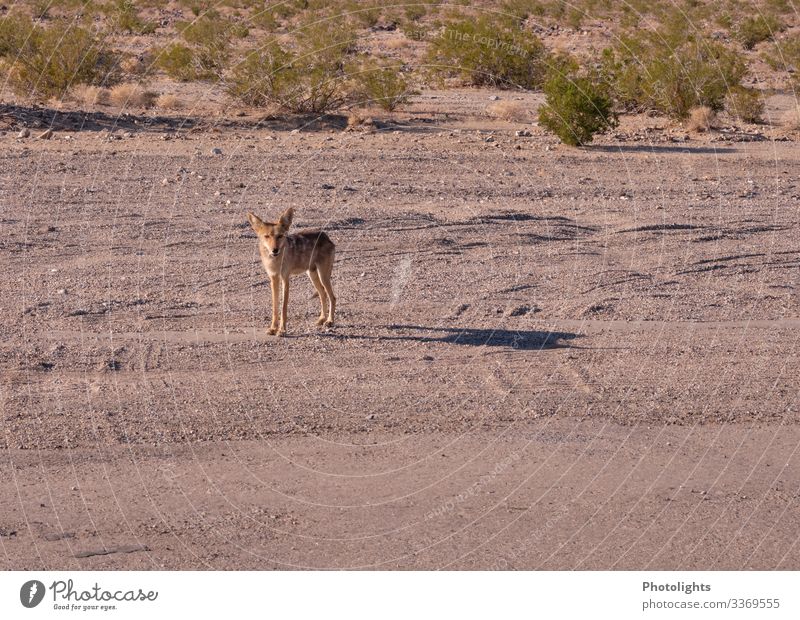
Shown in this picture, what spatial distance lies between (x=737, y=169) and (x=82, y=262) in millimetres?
13484

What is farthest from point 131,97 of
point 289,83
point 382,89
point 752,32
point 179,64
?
point 752,32

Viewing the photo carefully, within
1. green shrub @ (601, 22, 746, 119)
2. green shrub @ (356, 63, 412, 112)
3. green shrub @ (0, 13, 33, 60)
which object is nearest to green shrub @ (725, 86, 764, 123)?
green shrub @ (601, 22, 746, 119)

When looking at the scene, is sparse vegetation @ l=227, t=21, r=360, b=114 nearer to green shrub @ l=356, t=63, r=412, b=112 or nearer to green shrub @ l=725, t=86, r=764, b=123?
green shrub @ l=356, t=63, r=412, b=112

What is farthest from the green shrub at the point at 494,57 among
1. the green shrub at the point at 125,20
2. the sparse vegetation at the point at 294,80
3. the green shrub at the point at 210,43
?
the green shrub at the point at 125,20

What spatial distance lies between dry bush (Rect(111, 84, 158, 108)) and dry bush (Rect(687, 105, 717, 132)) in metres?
12.4

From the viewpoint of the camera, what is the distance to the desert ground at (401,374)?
27.3 feet

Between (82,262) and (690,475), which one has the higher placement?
(690,475)

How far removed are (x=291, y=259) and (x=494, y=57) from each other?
2215 cm

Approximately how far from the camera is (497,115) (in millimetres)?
28844

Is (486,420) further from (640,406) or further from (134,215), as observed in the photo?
(134,215)

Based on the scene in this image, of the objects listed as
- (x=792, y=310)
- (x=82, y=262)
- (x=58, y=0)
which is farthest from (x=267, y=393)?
(x=58, y=0)

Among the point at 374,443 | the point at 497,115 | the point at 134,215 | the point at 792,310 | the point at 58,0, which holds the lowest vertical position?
the point at 58,0

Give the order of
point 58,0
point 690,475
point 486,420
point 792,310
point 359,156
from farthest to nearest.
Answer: point 58,0
point 359,156
point 792,310
point 486,420
point 690,475

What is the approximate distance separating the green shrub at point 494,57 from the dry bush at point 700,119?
16.5 feet
